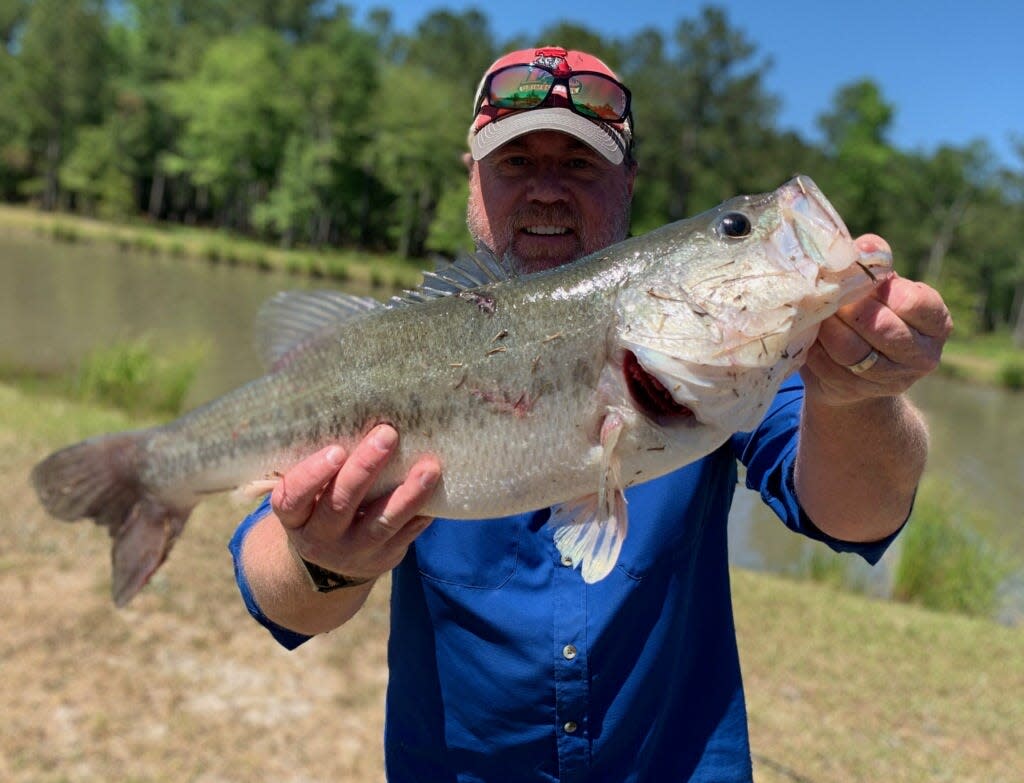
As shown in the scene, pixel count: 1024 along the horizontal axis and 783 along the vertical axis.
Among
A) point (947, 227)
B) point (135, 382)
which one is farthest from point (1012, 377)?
point (135, 382)

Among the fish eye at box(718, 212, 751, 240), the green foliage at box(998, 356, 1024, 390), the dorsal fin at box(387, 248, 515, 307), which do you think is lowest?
the dorsal fin at box(387, 248, 515, 307)

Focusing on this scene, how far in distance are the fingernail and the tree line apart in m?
42.4

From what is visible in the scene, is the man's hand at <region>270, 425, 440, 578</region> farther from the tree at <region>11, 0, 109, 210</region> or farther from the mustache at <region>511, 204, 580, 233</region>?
the tree at <region>11, 0, 109, 210</region>

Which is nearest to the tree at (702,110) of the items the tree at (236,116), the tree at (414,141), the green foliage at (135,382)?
the tree at (414,141)

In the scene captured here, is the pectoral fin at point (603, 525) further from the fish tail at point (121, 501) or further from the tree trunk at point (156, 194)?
the tree trunk at point (156, 194)

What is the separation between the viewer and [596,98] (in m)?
2.47

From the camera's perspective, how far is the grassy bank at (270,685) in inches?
156

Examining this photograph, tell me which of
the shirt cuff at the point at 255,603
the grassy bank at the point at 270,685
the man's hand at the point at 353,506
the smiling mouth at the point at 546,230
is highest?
the smiling mouth at the point at 546,230

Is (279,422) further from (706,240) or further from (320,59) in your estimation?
(320,59)

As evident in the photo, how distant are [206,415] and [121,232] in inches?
1636

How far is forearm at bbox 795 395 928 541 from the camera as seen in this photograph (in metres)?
1.74

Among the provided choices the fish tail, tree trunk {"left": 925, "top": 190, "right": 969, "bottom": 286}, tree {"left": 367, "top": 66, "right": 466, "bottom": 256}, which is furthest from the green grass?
tree {"left": 367, "top": 66, "right": 466, "bottom": 256}

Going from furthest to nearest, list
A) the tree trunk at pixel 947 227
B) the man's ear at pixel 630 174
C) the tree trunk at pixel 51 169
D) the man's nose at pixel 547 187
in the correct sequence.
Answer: the tree trunk at pixel 51 169, the tree trunk at pixel 947 227, the man's ear at pixel 630 174, the man's nose at pixel 547 187

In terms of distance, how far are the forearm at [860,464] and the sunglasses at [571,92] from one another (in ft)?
3.93
